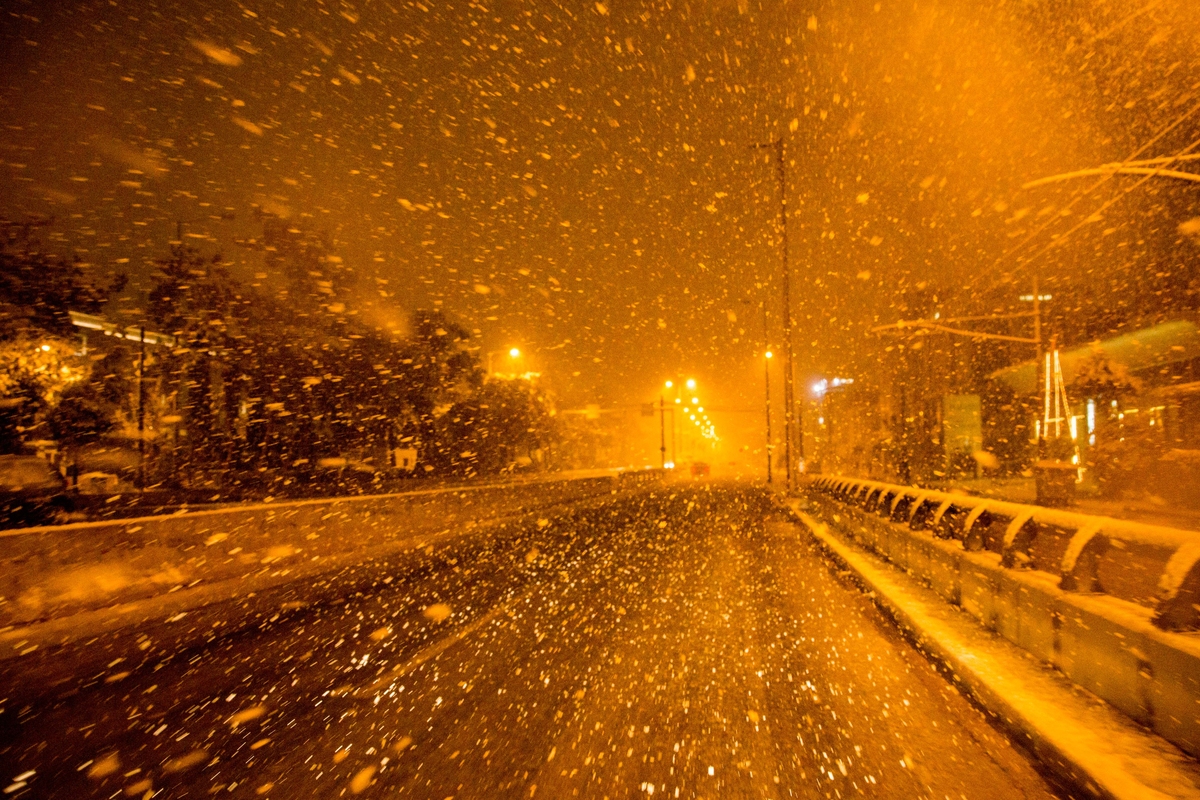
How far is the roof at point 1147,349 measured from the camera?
23.8 meters

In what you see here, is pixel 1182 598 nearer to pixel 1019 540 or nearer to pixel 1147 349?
pixel 1019 540

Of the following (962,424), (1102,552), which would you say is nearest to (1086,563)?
(1102,552)

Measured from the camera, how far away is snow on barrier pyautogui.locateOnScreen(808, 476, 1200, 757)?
13.1ft

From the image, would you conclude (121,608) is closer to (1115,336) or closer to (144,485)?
(144,485)

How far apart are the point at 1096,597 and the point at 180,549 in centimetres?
1125

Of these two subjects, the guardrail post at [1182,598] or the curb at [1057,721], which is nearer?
the curb at [1057,721]

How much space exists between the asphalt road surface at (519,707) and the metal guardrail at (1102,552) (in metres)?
1.23

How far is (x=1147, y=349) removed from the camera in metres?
26.4

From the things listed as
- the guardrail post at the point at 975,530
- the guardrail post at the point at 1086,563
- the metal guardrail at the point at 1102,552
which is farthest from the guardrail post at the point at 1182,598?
the guardrail post at the point at 975,530

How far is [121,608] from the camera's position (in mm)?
9484

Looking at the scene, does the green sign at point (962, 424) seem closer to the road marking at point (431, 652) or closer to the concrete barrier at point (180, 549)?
the concrete barrier at point (180, 549)

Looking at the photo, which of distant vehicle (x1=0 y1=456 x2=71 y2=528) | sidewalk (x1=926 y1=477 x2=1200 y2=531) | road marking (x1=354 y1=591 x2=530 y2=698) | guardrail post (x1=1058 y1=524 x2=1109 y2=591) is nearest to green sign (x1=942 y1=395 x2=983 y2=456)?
sidewalk (x1=926 y1=477 x2=1200 y2=531)

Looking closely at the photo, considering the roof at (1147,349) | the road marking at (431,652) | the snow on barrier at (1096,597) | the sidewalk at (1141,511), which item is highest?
the roof at (1147,349)

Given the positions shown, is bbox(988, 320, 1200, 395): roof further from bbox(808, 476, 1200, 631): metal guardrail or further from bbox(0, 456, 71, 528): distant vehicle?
bbox(0, 456, 71, 528): distant vehicle
